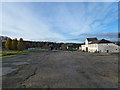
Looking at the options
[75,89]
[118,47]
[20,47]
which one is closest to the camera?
[75,89]

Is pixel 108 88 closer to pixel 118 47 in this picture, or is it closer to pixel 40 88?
pixel 40 88

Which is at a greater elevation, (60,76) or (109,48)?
(109,48)

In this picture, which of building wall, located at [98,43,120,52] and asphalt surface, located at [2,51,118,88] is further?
building wall, located at [98,43,120,52]

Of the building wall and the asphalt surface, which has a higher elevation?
the building wall

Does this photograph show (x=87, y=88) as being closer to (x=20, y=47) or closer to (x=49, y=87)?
(x=49, y=87)

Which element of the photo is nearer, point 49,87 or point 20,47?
point 49,87

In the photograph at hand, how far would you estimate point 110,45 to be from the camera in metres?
31.5

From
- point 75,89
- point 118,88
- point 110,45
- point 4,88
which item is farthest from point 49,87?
point 110,45

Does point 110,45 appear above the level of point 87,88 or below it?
above

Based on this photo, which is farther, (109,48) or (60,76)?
(109,48)

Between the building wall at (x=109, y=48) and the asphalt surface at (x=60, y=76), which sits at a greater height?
the building wall at (x=109, y=48)

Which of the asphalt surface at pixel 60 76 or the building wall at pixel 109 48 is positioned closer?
the asphalt surface at pixel 60 76

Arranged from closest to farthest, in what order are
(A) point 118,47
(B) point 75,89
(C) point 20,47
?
(B) point 75,89 → (A) point 118,47 → (C) point 20,47

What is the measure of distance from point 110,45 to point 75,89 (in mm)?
33607
